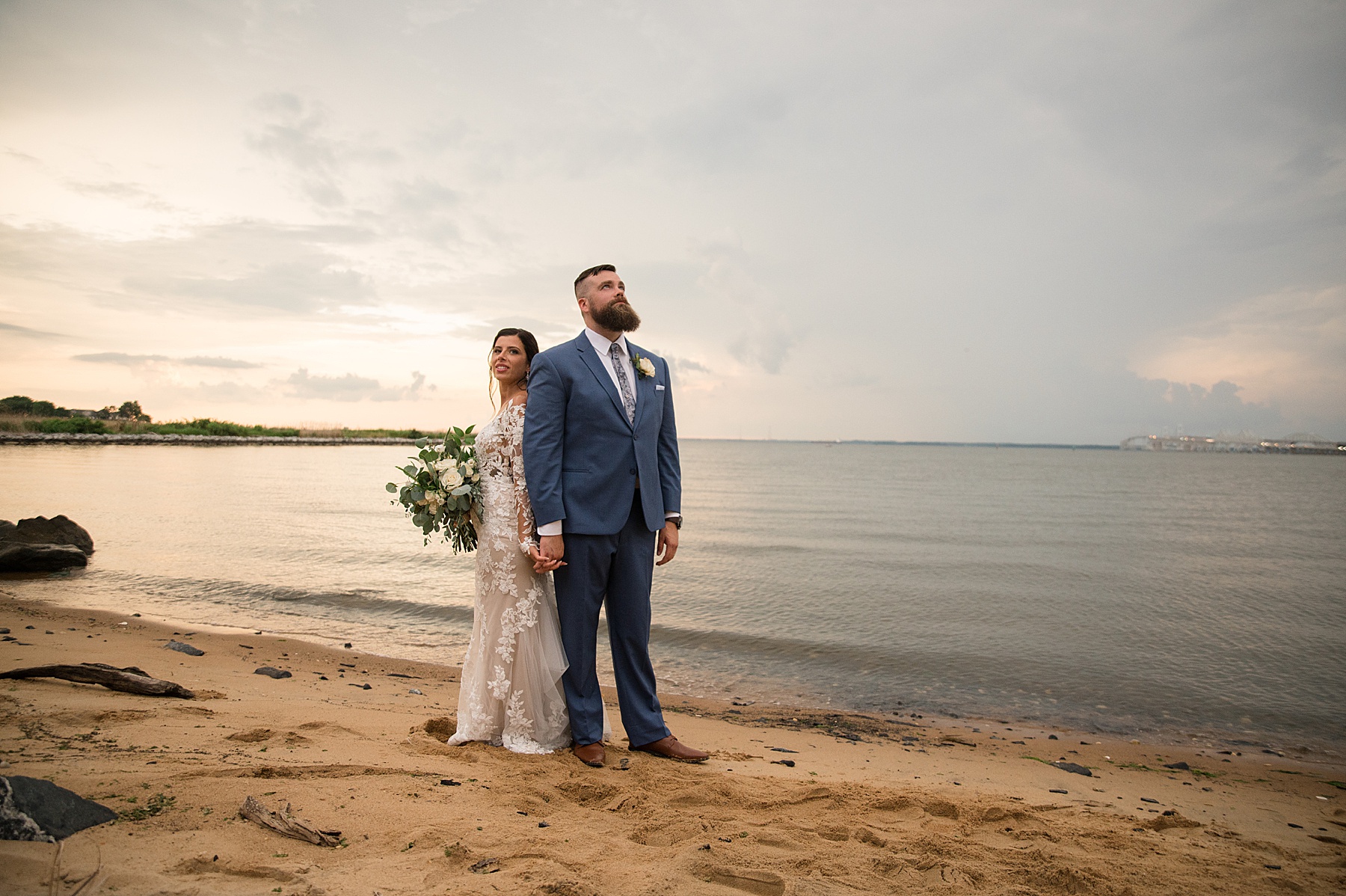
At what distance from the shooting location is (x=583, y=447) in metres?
4.12

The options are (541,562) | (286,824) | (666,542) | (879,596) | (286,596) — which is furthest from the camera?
(879,596)

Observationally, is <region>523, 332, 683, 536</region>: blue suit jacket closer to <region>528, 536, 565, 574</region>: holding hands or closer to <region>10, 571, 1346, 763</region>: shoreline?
<region>528, 536, 565, 574</region>: holding hands

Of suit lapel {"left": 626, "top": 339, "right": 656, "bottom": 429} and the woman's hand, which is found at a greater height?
suit lapel {"left": 626, "top": 339, "right": 656, "bottom": 429}

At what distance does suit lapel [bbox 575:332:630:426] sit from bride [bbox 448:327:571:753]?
45 cm

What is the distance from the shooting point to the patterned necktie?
430cm

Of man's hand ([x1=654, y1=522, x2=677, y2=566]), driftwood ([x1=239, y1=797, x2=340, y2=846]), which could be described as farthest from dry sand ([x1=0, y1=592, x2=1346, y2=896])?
man's hand ([x1=654, y1=522, x2=677, y2=566])

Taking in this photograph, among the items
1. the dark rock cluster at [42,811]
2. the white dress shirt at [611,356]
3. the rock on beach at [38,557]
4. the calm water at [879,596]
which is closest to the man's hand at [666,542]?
the white dress shirt at [611,356]

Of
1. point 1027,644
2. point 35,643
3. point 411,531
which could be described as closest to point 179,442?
point 411,531

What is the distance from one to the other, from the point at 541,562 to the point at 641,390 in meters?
1.21

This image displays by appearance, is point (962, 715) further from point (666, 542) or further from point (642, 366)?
point (642, 366)

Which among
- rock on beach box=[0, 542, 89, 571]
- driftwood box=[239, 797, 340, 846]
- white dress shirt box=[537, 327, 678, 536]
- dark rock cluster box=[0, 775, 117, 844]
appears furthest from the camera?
rock on beach box=[0, 542, 89, 571]

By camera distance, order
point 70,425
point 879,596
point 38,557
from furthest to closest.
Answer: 1. point 70,425
2. point 879,596
3. point 38,557

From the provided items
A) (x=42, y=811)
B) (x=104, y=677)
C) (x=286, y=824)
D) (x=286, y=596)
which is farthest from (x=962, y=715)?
(x=286, y=596)

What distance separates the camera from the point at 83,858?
2168mm
